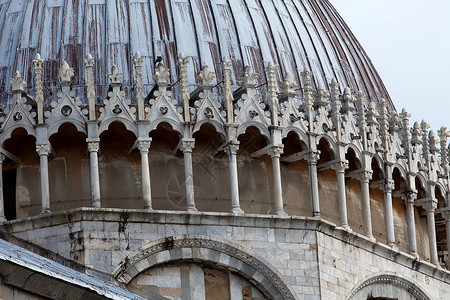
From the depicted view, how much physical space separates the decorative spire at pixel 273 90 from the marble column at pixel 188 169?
5.40 feet

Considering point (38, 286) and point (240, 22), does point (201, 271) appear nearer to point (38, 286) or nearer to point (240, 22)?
point (240, 22)

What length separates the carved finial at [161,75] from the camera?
30.8 m

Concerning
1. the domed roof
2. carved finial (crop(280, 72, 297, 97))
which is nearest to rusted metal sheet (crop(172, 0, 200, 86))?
the domed roof

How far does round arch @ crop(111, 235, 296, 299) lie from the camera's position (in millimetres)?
29750

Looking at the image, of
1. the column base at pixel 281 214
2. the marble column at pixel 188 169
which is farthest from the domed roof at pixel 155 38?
the column base at pixel 281 214

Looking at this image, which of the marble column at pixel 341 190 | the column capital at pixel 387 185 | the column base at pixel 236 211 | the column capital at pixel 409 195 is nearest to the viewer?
the column base at pixel 236 211

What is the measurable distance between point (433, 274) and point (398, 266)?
1.22m

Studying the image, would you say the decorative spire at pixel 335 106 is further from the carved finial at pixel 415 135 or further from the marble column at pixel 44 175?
the marble column at pixel 44 175

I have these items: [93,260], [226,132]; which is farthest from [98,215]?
[226,132]

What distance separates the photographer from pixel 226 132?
30.9 meters

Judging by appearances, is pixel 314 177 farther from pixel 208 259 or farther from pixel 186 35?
pixel 186 35

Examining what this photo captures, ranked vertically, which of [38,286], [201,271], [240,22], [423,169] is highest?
[240,22]

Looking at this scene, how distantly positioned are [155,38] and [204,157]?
8.36 ft

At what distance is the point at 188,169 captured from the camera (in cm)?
3044
